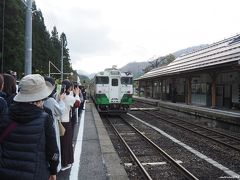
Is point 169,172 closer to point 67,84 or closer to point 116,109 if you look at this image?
point 67,84

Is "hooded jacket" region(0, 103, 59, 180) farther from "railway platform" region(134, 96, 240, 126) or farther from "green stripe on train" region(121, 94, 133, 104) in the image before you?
"green stripe on train" region(121, 94, 133, 104)

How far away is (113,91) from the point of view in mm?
23469

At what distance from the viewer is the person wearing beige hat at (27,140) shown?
299cm

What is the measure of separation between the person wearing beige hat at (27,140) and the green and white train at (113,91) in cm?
2003

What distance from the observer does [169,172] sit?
8.77m

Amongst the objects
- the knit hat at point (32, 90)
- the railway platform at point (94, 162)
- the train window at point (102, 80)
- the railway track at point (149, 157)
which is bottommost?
the railway track at point (149, 157)

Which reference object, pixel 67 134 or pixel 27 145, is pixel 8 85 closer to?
pixel 27 145

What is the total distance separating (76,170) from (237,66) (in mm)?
14807

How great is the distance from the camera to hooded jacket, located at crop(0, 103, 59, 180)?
2.99 meters

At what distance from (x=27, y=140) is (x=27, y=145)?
0.13ft

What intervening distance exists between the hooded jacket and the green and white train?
65.9ft

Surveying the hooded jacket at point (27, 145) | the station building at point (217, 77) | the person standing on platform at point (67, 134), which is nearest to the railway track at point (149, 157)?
the person standing on platform at point (67, 134)

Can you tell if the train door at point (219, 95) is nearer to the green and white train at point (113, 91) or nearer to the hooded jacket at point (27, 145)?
the green and white train at point (113, 91)

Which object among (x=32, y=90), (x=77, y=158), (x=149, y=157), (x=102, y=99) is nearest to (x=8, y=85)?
(x=32, y=90)
